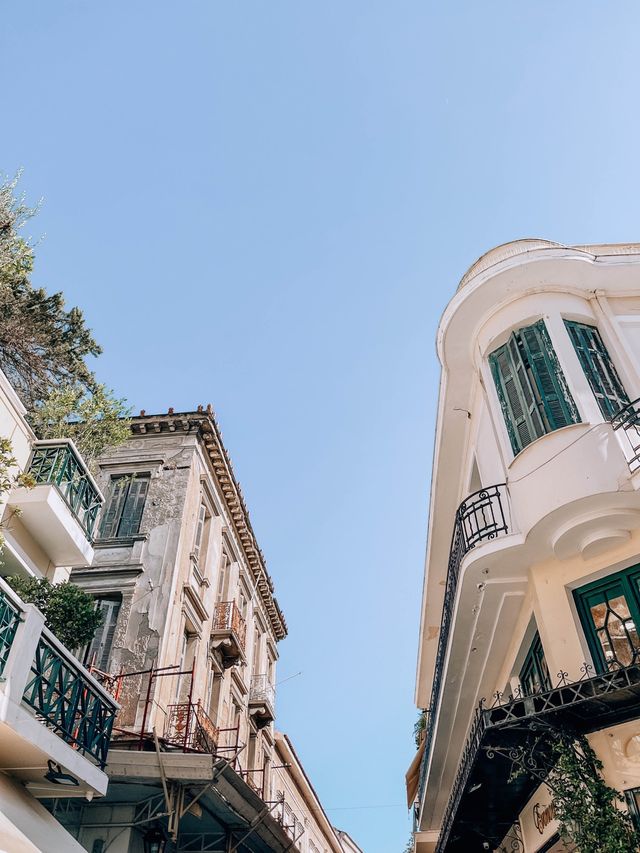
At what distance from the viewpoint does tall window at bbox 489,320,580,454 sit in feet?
27.3

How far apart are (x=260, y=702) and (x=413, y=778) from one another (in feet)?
18.2

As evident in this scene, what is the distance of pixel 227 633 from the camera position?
17.9m

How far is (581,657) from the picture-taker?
23.2 feet

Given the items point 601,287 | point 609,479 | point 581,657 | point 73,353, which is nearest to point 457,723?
point 581,657

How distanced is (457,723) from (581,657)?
5915 millimetres

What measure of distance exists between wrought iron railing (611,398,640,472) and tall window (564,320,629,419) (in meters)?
0.38

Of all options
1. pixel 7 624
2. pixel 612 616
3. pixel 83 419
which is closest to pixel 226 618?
pixel 83 419

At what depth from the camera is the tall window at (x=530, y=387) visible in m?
8.33

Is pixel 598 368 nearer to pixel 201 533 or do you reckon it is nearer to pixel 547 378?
pixel 547 378

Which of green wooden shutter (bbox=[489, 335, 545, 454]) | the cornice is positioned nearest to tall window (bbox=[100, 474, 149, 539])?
the cornice

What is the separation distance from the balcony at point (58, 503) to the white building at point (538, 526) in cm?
585

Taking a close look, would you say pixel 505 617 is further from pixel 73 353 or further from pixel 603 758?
pixel 73 353

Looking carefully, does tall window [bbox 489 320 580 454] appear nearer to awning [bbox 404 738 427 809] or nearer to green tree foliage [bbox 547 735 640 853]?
green tree foliage [bbox 547 735 640 853]

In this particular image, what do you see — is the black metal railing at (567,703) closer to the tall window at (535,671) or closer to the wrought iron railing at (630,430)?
the tall window at (535,671)
